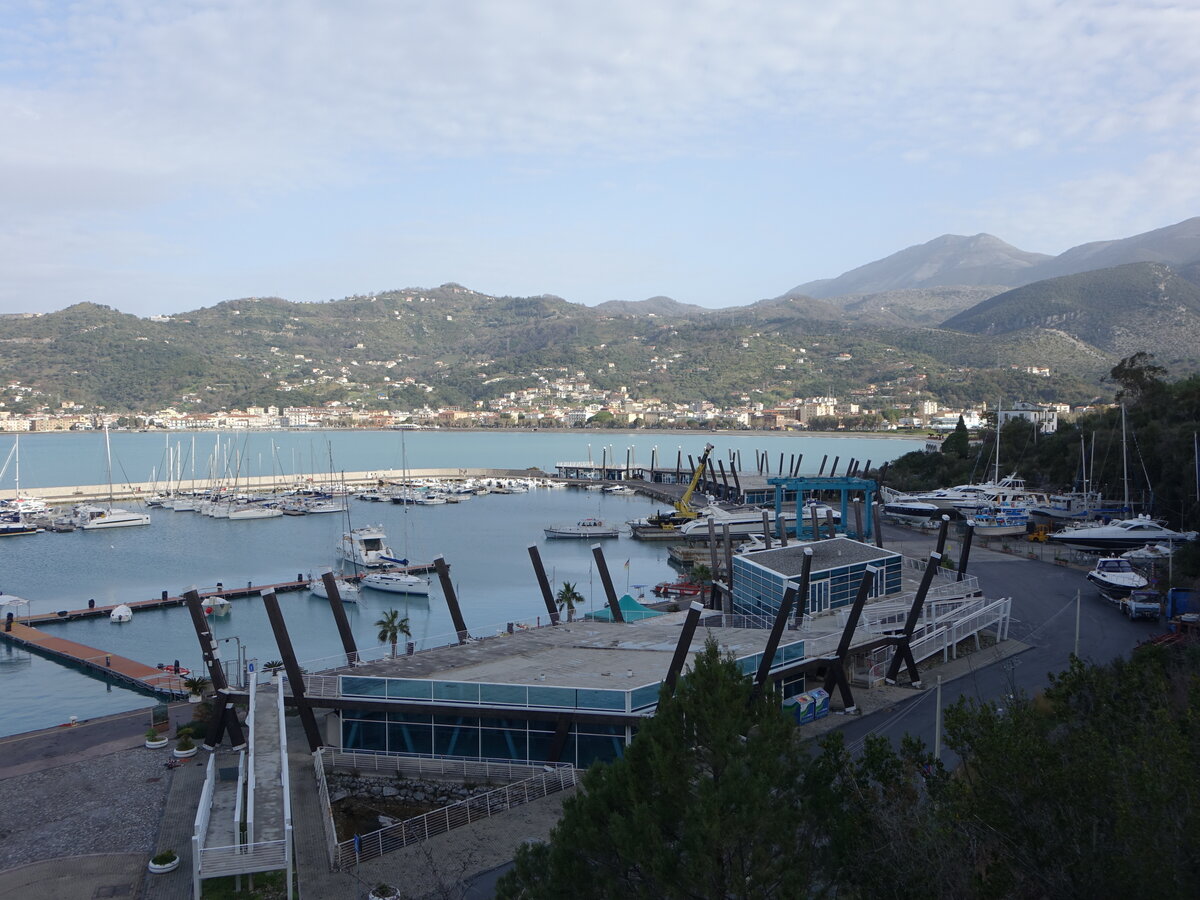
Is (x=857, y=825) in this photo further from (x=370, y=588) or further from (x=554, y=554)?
(x=554, y=554)

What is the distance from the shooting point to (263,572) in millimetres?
38406

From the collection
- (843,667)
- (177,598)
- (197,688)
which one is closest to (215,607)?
(177,598)

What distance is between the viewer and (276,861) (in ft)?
32.9

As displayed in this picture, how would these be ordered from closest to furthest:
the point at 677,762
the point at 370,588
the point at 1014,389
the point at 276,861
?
the point at 677,762 → the point at 276,861 → the point at 370,588 → the point at 1014,389

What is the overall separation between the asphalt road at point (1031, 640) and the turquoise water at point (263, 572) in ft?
27.8

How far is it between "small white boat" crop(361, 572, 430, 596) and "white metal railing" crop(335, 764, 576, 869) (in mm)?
21277

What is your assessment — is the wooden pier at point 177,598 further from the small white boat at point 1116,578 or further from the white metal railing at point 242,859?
the small white boat at point 1116,578

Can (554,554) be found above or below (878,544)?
below

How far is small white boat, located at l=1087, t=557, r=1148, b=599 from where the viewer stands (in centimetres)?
2350

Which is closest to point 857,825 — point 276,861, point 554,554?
point 276,861

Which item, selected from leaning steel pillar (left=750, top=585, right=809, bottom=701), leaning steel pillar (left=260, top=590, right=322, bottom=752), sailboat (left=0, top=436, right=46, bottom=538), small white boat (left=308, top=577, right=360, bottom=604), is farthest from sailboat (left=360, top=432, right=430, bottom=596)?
sailboat (left=0, top=436, right=46, bottom=538)

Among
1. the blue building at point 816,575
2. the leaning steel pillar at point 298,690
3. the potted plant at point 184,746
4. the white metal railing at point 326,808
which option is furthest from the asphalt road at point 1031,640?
the potted plant at point 184,746

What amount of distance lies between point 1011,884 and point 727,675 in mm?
2361

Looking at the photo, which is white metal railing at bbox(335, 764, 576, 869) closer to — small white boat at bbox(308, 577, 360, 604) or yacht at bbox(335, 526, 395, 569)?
small white boat at bbox(308, 577, 360, 604)
